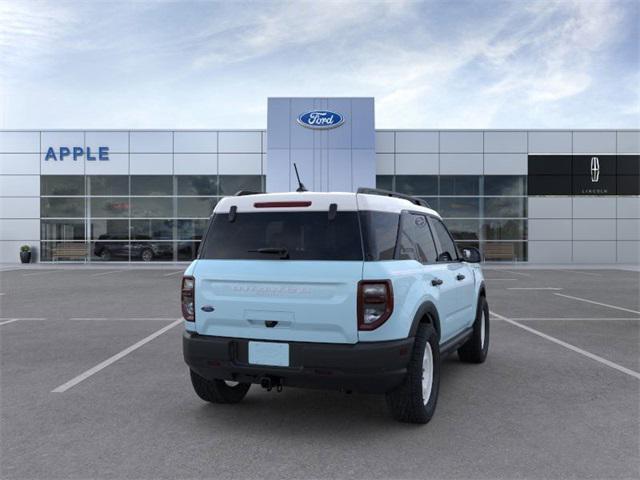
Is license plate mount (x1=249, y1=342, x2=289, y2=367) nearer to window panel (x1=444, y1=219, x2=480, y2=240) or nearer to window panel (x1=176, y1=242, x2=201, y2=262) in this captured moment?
window panel (x1=176, y1=242, x2=201, y2=262)

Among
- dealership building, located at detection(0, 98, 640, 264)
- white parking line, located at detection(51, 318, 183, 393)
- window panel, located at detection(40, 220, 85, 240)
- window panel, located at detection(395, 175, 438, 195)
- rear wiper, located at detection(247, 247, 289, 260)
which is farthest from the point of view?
window panel, located at detection(40, 220, 85, 240)

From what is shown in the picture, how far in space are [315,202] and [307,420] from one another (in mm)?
1777

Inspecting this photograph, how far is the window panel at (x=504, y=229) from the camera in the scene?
27.2 m

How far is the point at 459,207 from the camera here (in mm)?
27172

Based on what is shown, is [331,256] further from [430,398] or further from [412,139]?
[412,139]

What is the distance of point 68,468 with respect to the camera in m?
3.33

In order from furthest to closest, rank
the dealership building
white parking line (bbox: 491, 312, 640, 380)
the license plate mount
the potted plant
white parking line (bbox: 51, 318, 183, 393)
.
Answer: the dealership building < the potted plant < white parking line (bbox: 491, 312, 640, 380) < white parking line (bbox: 51, 318, 183, 393) < the license plate mount

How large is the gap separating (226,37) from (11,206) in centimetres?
1754

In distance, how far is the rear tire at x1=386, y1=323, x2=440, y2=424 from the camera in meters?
3.93

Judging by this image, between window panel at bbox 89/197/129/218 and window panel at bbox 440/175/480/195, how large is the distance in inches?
655

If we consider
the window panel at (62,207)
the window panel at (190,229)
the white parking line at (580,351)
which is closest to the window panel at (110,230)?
the window panel at (62,207)

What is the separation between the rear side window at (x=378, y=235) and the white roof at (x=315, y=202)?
65 mm

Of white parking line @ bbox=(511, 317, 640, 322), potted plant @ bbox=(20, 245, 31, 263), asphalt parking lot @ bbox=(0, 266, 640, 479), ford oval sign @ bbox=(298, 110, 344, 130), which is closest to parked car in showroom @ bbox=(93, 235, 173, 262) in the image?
potted plant @ bbox=(20, 245, 31, 263)

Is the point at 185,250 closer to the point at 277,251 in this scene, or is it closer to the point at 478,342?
the point at 478,342
